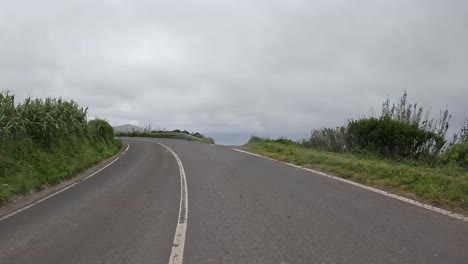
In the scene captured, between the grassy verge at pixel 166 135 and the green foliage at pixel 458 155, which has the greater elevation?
the grassy verge at pixel 166 135

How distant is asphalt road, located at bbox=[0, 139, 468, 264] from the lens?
6094 mm

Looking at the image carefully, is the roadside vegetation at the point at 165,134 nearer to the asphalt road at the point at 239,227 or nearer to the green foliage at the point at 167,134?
the green foliage at the point at 167,134

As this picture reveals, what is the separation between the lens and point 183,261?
234 inches

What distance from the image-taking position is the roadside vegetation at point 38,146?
516 inches

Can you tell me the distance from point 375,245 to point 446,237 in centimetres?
113

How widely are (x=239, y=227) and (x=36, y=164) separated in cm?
974

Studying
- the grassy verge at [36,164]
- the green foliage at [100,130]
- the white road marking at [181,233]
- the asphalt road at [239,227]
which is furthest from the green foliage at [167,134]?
the white road marking at [181,233]

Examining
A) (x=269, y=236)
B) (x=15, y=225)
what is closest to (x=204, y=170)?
(x=15, y=225)

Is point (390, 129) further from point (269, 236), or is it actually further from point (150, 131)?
point (150, 131)

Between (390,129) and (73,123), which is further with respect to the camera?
(73,123)

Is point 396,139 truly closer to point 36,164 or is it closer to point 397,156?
point 397,156

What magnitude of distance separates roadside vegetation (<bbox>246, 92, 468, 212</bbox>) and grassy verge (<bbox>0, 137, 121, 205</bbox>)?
27.3 ft

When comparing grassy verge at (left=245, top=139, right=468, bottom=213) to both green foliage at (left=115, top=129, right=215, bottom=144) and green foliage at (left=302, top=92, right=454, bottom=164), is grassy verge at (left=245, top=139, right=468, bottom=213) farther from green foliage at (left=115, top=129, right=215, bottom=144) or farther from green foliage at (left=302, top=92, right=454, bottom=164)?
green foliage at (left=115, top=129, right=215, bottom=144)

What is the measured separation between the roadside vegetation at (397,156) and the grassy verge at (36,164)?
8335mm
